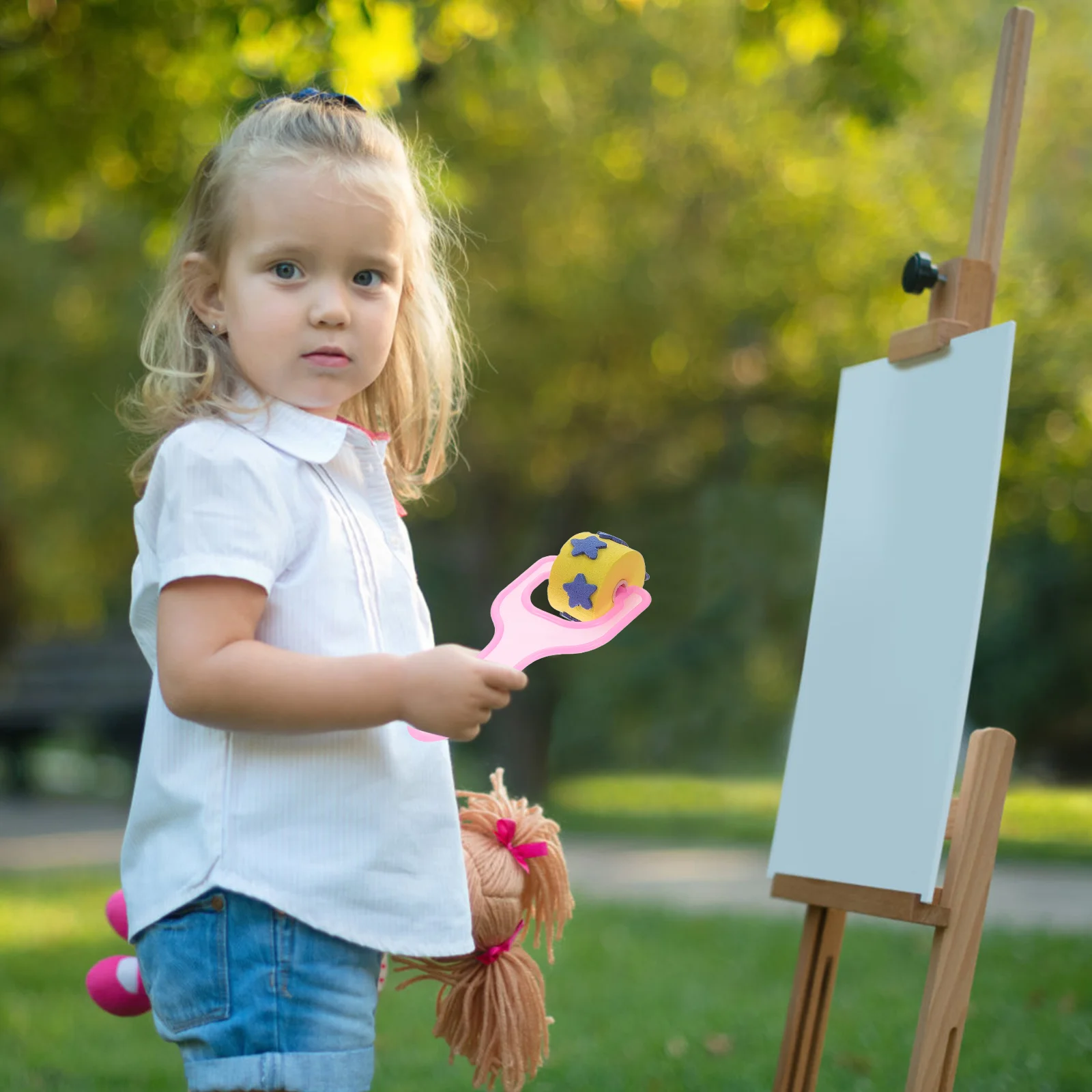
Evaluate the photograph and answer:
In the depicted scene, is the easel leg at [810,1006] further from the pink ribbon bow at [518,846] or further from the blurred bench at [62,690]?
the blurred bench at [62,690]

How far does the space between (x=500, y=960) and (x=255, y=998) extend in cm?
49

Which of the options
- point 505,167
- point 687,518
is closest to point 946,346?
point 505,167

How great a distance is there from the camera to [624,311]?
883 cm

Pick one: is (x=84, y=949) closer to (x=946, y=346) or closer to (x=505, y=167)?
(x=946, y=346)

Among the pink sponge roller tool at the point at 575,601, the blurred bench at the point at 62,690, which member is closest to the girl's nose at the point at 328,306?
the pink sponge roller tool at the point at 575,601

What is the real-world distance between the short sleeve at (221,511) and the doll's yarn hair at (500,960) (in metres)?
0.61

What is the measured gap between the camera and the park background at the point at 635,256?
4.73 m

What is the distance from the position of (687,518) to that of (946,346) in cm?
923

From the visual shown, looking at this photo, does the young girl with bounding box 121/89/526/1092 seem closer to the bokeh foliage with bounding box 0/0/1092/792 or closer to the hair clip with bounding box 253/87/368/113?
the hair clip with bounding box 253/87/368/113

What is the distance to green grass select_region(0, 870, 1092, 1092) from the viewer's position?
3.23m

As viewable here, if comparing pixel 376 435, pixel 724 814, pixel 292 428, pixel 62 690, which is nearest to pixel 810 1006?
pixel 376 435

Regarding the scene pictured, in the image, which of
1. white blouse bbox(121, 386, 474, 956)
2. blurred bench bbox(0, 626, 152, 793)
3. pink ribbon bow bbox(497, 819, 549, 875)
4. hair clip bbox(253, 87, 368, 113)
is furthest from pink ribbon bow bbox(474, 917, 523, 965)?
blurred bench bbox(0, 626, 152, 793)

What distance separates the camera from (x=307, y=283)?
5.49 feet

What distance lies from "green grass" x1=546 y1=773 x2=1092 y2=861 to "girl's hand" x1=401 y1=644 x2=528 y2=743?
575cm
